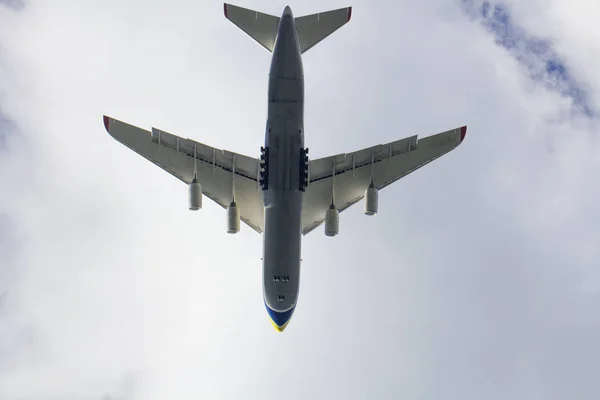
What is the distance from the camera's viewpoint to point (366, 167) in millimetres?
56250

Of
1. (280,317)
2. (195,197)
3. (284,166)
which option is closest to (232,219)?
(195,197)

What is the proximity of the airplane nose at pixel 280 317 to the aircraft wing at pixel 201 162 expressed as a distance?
26.7ft

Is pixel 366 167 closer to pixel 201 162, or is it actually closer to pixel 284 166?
pixel 284 166

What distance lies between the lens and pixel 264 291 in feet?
173

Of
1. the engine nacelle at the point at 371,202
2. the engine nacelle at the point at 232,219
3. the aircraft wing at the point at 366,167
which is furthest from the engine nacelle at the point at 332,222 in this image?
the engine nacelle at the point at 232,219

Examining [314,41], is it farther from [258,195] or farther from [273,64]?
[258,195]

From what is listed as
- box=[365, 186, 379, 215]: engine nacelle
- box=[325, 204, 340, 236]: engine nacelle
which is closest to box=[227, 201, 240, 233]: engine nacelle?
box=[325, 204, 340, 236]: engine nacelle

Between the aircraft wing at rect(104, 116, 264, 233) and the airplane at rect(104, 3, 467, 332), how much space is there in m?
0.07

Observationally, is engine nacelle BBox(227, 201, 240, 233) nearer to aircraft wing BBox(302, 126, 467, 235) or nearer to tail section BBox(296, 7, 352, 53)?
aircraft wing BBox(302, 126, 467, 235)

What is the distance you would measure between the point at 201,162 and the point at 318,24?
39.0 feet

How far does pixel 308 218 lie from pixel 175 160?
10390 mm

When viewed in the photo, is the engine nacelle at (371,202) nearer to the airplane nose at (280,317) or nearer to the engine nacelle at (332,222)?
the engine nacelle at (332,222)

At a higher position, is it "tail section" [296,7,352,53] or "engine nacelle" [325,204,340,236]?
"tail section" [296,7,352,53]

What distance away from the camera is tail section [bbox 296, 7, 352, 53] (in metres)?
54.8
